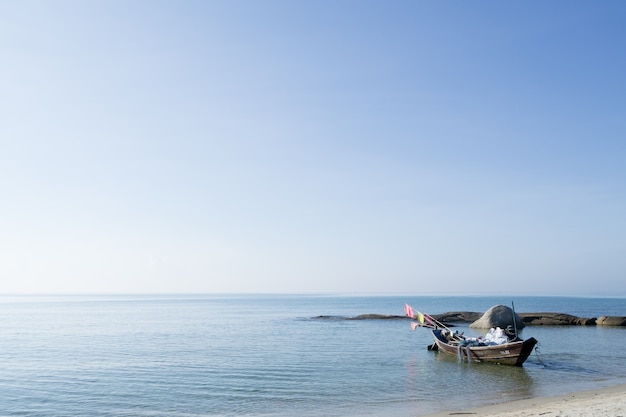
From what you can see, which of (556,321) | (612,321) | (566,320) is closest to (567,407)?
(556,321)

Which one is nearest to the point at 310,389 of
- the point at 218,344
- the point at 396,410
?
the point at 396,410

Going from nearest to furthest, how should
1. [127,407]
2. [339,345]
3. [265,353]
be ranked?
1. [127,407]
2. [265,353]
3. [339,345]

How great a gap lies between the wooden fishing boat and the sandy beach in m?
7.43

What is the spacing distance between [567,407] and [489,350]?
14.2 metres

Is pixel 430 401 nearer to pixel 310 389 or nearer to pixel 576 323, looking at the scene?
pixel 310 389

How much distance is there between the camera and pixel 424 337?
49000 millimetres

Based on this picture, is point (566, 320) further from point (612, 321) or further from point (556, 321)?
point (612, 321)

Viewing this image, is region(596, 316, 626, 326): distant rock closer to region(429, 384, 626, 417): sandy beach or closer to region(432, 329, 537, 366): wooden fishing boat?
region(432, 329, 537, 366): wooden fishing boat

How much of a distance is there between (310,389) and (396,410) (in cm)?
550

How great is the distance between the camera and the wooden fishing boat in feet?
96.9

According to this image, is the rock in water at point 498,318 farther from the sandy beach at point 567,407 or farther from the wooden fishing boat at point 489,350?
the sandy beach at point 567,407

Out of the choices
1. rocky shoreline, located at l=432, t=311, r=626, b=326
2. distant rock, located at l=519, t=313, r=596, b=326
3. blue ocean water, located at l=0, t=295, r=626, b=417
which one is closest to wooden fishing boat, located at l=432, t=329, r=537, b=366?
blue ocean water, located at l=0, t=295, r=626, b=417

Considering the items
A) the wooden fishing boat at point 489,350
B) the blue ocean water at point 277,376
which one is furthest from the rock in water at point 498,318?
the wooden fishing boat at point 489,350

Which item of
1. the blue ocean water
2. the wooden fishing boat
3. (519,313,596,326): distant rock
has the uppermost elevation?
the wooden fishing boat
